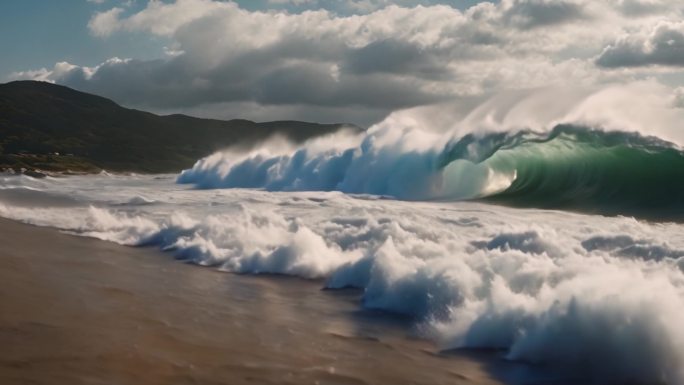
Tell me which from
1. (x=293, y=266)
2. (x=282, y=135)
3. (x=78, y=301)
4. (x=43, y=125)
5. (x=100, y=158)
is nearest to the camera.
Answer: (x=78, y=301)

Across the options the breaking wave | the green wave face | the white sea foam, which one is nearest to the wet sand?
the white sea foam

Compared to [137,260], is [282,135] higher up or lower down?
higher up

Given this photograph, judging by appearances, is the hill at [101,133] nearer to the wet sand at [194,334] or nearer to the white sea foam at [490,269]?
the white sea foam at [490,269]

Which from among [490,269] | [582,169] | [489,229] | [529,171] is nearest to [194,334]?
[490,269]

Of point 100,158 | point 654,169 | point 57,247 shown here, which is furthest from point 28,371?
point 100,158

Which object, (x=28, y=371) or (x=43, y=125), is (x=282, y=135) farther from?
(x=28, y=371)

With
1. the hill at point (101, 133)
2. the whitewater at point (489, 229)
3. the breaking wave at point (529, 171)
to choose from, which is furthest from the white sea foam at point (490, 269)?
the hill at point (101, 133)
